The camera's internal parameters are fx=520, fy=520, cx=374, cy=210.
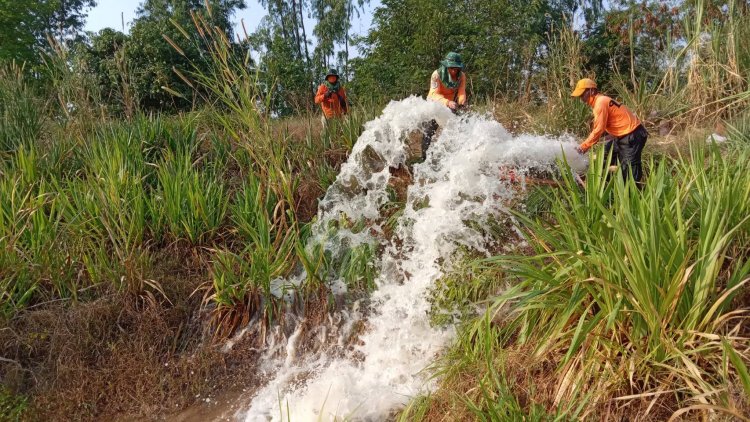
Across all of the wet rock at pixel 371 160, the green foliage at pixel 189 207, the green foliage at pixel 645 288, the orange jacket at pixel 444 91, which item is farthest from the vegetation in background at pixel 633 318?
the orange jacket at pixel 444 91

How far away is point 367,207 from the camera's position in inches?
181

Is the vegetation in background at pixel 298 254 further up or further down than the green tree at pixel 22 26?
further down

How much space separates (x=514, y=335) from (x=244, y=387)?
1880 millimetres

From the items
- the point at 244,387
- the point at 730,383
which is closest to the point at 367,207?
the point at 244,387

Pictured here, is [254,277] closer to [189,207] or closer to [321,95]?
[189,207]

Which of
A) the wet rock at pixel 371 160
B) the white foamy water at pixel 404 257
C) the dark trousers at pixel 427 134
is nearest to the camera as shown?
the white foamy water at pixel 404 257

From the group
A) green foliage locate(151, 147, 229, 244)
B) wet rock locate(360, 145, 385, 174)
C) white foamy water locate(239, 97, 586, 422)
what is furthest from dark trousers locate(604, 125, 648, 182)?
green foliage locate(151, 147, 229, 244)

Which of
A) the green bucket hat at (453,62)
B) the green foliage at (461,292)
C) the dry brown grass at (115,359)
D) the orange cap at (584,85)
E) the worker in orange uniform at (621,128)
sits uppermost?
the green bucket hat at (453,62)

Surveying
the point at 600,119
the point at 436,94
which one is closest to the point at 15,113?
the point at 436,94

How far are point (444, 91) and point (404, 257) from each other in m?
2.31

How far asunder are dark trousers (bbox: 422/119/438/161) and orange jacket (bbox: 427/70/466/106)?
1.13 ft

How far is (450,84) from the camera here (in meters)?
5.49

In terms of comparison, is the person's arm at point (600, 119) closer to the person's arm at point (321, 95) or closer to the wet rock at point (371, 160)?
the wet rock at point (371, 160)

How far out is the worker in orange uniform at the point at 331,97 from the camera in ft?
21.6
